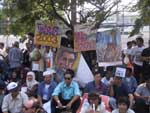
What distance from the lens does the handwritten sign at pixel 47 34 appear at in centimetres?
1146

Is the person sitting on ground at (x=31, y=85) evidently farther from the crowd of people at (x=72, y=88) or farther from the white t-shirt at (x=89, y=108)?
the white t-shirt at (x=89, y=108)

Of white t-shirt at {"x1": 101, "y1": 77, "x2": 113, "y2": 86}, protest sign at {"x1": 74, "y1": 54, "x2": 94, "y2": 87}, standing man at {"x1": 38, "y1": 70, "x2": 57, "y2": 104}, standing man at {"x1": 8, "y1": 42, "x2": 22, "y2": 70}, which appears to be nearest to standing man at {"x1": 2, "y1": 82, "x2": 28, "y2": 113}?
standing man at {"x1": 38, "y1": 70, "x2": 57, "y2": 104}

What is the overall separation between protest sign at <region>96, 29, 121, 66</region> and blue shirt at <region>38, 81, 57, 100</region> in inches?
49.9

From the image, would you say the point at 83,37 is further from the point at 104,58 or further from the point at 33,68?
the point at 33,68

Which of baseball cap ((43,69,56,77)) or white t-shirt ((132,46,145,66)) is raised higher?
white t-shirt ((132,46,145,66))

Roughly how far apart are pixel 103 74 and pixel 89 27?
1326mm

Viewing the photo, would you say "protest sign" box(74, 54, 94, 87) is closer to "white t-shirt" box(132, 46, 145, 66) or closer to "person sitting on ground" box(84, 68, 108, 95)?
"person sitting on ground" box(84, 68, 108, 95)

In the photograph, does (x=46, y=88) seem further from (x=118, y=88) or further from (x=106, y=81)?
(x=118, y=88)

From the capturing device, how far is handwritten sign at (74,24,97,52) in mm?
11234

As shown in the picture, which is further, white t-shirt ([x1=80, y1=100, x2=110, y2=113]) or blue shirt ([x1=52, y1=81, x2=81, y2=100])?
blue shirt ([x1=52, y1=81, x2=81, y2=100])

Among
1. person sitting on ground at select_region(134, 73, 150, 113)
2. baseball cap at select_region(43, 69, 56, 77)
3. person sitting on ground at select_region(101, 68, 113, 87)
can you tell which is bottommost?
person sitting on ground at select_region(134, 73, 150, 113)

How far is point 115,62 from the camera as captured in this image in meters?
11.2

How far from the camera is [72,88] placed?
10047 millimetres

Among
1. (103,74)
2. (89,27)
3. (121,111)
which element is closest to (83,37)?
(89,27)
